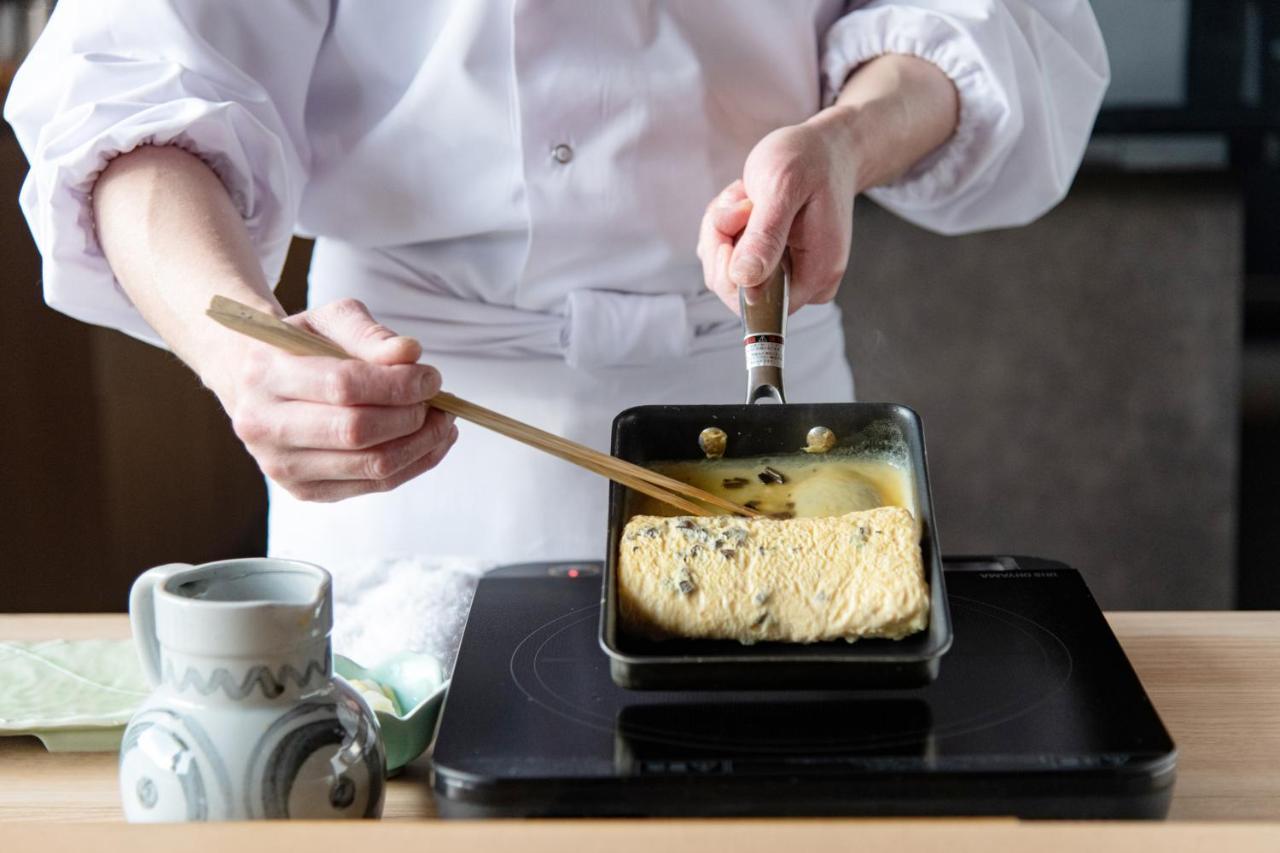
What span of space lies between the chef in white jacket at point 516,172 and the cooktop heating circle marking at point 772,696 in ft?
0.96

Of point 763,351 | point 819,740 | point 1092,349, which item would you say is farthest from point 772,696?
point 1092,349

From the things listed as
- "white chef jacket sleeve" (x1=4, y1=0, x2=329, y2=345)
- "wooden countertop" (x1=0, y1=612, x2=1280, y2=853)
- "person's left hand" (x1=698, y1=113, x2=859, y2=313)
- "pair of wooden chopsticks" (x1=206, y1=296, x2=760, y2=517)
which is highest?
"white chef jacket sleeve" (x1=4, y1=0, x2=329, y2=345)

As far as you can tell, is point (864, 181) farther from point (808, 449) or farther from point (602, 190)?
point (808, 449)

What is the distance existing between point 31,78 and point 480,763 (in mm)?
766

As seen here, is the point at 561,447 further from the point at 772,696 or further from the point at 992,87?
the point at 992,87

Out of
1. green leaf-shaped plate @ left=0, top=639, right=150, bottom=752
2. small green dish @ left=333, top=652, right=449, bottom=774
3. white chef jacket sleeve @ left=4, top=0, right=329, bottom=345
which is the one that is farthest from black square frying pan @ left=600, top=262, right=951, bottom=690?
white chef jacket sleeve @ left=4, top=0, right=329, bottom=345

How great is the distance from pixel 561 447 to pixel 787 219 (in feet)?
0.97

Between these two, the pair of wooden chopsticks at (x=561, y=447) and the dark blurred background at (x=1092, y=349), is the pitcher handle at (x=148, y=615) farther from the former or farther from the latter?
the dark blurred background at (x=1092, y=349)

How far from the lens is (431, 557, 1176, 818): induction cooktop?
63cm

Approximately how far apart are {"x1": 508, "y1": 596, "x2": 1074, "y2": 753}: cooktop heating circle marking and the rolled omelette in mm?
49

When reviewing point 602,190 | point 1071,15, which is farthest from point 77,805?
point 1071,15

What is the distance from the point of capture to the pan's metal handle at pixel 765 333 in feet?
3.04

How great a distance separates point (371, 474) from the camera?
2.78ft

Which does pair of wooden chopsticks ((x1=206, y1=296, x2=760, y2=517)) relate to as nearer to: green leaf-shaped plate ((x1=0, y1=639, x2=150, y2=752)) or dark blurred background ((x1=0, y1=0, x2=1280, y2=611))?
green leaf-shaped plate ((x1=0, y1=639, x2=150, y2=752))
